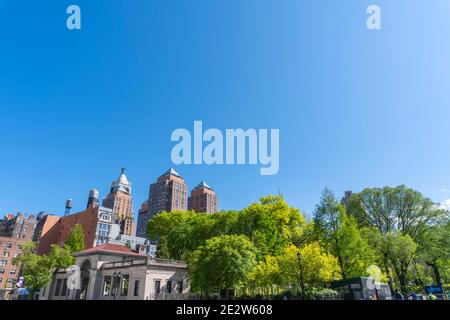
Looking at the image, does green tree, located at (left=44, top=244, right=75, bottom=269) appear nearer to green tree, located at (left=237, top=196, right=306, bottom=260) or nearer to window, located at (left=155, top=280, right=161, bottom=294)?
window, located at (left=155, top=280, right=161, bottom=294)

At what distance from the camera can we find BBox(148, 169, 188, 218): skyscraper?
182625mm

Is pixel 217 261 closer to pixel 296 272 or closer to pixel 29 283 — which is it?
pixel 296 272

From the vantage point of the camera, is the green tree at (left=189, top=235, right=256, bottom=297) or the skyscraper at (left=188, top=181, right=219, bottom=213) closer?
the green tree at (left=189, top=235, right=256, bottom=297)

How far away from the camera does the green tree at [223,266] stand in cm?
3288

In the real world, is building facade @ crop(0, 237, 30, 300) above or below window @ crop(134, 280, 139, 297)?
above

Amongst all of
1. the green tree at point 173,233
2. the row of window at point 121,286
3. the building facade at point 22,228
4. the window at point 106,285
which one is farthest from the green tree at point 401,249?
the building facade at point 22,228

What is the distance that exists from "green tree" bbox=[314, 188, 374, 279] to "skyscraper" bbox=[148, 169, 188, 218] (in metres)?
143

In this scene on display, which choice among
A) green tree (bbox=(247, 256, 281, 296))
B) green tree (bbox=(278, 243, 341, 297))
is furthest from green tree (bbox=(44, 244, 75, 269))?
green tree (bbox=(278, 243, 341, 297))

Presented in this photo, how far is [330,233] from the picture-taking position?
42.0 m

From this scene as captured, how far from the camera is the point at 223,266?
33.0 meters

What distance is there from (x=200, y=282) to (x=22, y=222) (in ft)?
330

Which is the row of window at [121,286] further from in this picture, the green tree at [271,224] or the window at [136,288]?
the green tree at [271,224]

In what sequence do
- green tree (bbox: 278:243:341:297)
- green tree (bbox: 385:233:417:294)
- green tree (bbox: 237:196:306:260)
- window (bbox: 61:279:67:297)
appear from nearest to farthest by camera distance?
green tree (bbox: 278:243:341:297)
green tree (bbox: 385:233:417:294)
green tree (bbox: 237:196:306:260)
window (bbox: 61:279:67:297)
